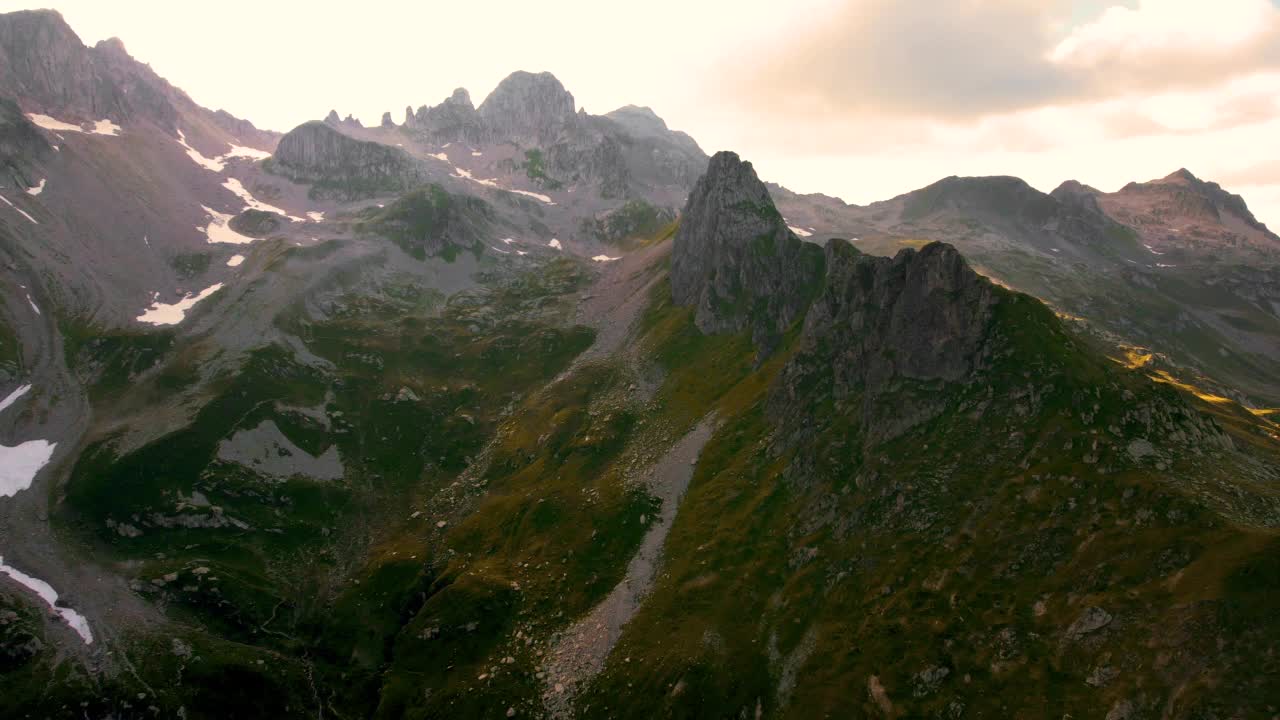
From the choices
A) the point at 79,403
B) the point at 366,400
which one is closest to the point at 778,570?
the point at 366,400

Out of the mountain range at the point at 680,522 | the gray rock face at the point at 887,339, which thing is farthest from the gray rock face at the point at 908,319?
the mountain range at the point at 680,522

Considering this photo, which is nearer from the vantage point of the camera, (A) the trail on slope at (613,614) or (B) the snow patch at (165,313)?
(A) the trail on slope at (613,614)

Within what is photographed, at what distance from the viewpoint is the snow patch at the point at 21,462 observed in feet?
404

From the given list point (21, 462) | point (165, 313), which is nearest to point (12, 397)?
point (21, 462)

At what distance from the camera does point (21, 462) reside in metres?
130

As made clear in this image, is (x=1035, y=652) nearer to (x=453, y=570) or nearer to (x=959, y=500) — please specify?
(x=959, y=500)

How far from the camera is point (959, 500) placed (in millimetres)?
85375

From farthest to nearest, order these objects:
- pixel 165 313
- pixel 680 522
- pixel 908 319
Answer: pixel 165 313 < pixel 680 522 < pixel 908 319

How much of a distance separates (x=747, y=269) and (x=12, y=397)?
17115cm

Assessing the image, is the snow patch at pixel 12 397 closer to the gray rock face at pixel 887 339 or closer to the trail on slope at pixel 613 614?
the trail on slope at pixel 613 614

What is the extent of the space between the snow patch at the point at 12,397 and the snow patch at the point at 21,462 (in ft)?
40.1

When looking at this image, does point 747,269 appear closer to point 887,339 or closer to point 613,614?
point 887,339

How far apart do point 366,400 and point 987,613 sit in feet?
502

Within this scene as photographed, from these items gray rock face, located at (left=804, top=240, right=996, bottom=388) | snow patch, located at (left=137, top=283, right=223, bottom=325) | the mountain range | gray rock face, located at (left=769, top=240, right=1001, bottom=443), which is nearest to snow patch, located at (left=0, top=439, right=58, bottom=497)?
the mountain range
